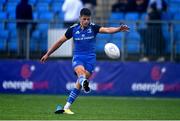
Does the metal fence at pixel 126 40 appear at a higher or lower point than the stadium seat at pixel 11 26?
lower

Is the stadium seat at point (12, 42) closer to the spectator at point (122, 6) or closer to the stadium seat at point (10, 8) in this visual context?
the stadium seat at point (10, 8)

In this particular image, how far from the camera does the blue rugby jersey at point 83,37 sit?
16.3 m

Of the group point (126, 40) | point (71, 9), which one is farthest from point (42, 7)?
point (126, 40)

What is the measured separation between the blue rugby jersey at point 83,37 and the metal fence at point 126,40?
8.12 metres

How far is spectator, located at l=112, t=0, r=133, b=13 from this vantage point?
27.5 m

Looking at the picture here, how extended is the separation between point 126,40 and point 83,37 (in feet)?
27.9

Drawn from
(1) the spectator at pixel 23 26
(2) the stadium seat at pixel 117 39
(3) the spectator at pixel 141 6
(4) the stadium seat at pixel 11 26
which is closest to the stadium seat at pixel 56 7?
(1) the spectator at pixel 23 26

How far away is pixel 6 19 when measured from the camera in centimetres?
2547

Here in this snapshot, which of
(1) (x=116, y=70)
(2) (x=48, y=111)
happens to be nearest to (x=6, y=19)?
(1) (x=116, y=70)

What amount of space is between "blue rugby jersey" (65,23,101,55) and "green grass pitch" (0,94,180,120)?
159 centimetres

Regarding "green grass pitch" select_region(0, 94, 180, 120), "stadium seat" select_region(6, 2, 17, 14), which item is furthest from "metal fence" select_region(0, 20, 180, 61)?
"stadium seat" select_region(6, 2, 17, 14)

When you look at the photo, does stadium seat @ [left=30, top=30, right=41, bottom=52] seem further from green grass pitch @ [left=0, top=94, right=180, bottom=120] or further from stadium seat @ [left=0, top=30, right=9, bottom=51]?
green grass pitch @ [left=0, top=94, right=180, bottom=120]

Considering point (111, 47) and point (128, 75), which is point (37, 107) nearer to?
point (111, 47)

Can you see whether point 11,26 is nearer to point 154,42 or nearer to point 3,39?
point 3,39
